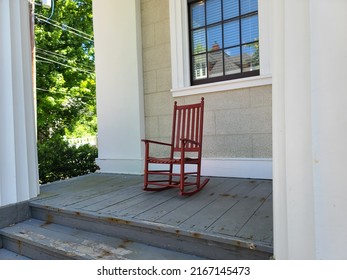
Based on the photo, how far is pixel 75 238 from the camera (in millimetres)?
1823

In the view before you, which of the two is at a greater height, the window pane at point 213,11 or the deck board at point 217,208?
the window pane at point 213,11

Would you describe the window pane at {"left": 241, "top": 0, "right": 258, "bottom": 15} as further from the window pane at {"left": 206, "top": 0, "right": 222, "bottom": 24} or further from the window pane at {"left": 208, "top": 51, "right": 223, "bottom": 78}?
the window pane at {"left": 208, "top": 51, "right": 223, "bottom": 78}

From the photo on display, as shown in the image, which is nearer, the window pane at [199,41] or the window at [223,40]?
the window at [223,40]

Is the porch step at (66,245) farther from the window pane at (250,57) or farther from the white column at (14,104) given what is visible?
the window pane at (250,57)

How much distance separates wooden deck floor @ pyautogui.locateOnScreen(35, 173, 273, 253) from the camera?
61.1 inches

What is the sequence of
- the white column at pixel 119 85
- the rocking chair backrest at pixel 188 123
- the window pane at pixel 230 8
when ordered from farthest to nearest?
the white column at pixel 119 85 < the window pane at pixel 230 8 < the rocking chair backrest at pixel 188 123

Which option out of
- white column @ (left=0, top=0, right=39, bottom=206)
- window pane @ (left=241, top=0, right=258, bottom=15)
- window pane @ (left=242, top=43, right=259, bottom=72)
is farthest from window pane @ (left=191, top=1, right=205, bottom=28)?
white column @ (left=0, top=0, right=39, bottom=206)

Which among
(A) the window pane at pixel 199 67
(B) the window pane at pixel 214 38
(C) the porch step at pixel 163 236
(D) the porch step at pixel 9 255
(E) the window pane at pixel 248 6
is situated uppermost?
(E) the window pane at pixel 248 6

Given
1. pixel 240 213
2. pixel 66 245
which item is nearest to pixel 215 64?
pixel 240 213

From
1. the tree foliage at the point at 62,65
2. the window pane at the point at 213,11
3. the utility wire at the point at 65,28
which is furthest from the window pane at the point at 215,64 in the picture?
the utility wire at the point at 65,28

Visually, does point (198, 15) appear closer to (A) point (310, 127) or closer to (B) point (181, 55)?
(B) point (181, 55)

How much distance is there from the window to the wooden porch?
4.20ft

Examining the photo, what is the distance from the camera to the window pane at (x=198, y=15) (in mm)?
3197

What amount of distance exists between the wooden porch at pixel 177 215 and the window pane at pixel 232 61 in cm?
125
